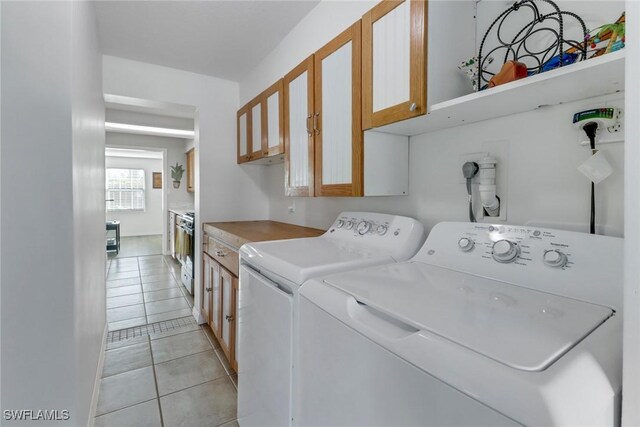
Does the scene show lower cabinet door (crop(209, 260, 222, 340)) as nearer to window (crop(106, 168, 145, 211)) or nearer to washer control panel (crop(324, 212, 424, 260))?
washer control panel (crop(324, 212, 424, 260))

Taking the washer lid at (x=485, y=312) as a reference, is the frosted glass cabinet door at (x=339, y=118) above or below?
A: above

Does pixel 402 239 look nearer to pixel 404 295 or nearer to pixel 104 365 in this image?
pixel 404 295

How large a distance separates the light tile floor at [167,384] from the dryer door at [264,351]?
32cm

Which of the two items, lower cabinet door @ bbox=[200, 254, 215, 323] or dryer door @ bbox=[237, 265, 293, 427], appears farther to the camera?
lower cabinet door @ bbox=[200, 254, 215, 323]

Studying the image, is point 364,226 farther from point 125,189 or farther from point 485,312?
point 125,189

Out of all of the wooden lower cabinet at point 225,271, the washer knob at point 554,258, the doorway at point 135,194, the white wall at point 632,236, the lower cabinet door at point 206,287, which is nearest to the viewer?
the white wall at point 632,236

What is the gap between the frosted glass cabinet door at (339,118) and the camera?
1.34 metres

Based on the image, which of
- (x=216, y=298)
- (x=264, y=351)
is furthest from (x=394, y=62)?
(x=216, y=298)

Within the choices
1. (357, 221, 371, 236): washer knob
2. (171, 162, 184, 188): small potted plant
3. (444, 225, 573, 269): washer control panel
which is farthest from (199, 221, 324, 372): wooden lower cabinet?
(171, 162, 184, 188): small potted plant

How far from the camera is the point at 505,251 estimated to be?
886mm

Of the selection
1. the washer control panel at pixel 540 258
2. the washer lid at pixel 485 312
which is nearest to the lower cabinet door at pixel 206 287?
the washer lid at pixel 485 312

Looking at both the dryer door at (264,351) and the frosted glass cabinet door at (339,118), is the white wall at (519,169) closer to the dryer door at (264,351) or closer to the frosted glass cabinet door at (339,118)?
the frosted glass cabinet door at (339,118)

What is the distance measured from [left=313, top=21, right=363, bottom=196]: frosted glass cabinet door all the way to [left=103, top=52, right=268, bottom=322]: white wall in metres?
1.56

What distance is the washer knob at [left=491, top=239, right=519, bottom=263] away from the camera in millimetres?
879
